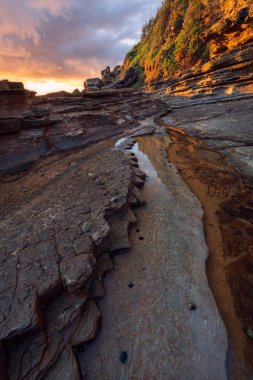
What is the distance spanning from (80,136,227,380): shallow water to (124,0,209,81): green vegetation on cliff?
33144 mm

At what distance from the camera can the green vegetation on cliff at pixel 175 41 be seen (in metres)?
30.8

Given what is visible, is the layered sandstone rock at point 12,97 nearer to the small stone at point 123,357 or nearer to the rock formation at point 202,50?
the small stone at point 123,357

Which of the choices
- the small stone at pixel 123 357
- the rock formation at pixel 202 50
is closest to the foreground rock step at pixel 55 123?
the rock formation at pixel 202 50

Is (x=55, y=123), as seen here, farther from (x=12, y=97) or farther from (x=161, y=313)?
(x=161, y=313)

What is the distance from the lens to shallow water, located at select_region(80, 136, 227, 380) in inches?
117

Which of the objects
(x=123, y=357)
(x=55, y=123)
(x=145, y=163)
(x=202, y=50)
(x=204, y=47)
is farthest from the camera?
(x=202, y=50)

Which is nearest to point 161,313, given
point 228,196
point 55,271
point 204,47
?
point 55,271

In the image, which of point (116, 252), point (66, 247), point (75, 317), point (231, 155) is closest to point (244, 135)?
point (231, 155)

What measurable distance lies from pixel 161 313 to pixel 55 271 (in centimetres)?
202

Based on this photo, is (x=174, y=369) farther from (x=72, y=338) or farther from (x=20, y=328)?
(x=20, y=328)

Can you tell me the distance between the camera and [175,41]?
36844mm

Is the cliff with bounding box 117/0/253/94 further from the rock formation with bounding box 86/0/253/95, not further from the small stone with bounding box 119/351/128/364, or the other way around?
the small stone with bounding box 119/351/128/364

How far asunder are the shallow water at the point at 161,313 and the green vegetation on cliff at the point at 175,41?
109 ft

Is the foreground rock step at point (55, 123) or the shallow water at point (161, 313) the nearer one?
the shallow water at point (161, 313)
